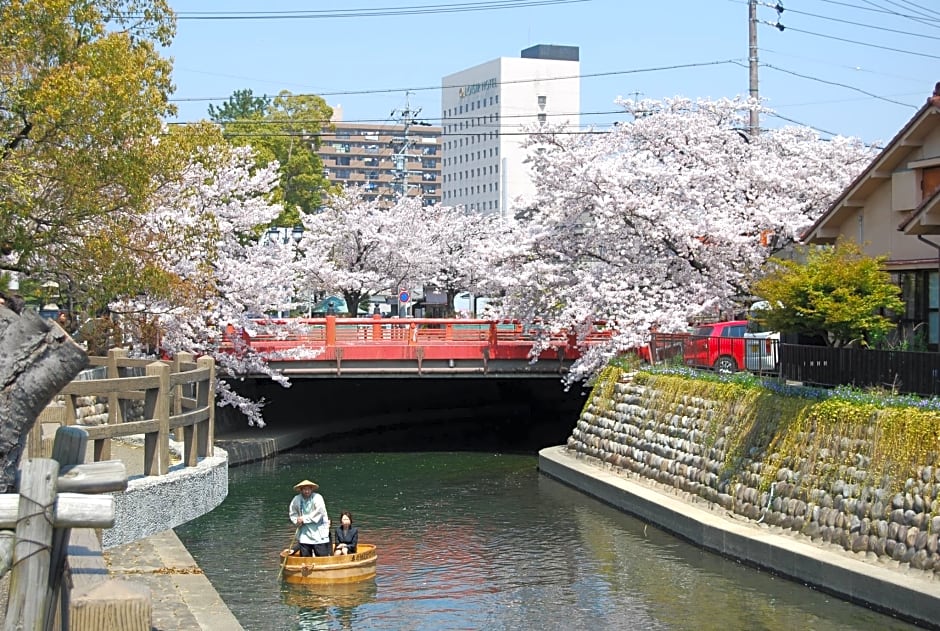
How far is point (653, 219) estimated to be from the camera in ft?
104

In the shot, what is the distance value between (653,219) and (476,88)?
130 m

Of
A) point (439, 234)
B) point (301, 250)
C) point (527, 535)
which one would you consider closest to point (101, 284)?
point (527, 535)

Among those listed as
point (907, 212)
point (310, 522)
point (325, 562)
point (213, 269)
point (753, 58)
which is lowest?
point (325, 562)

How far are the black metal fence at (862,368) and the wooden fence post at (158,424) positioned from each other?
37.5 feet

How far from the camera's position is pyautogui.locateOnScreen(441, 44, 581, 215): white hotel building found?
148 meters

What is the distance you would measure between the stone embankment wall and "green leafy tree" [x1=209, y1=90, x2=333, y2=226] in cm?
4401

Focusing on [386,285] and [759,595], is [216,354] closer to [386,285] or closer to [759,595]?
[759,595]

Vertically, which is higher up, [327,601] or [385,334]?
[385,334]

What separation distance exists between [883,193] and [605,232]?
871 cm

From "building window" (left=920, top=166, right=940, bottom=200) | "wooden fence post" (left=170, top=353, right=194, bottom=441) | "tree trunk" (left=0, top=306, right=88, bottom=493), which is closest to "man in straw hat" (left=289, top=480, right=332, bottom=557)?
"wooden fence post" (left=170, top=353, right=194, bottom=441)

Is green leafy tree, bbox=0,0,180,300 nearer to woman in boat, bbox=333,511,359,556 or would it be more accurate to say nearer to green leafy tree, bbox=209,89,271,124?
woman in boat, bbox=333,511,359,556

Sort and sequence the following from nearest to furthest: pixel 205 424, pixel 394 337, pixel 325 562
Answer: pixel 205 424, pixel 325 562, pixel 394 337

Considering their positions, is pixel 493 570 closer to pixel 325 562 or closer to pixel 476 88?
pixel 325 562

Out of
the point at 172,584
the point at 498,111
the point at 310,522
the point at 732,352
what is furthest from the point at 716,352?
the point at 498,111
